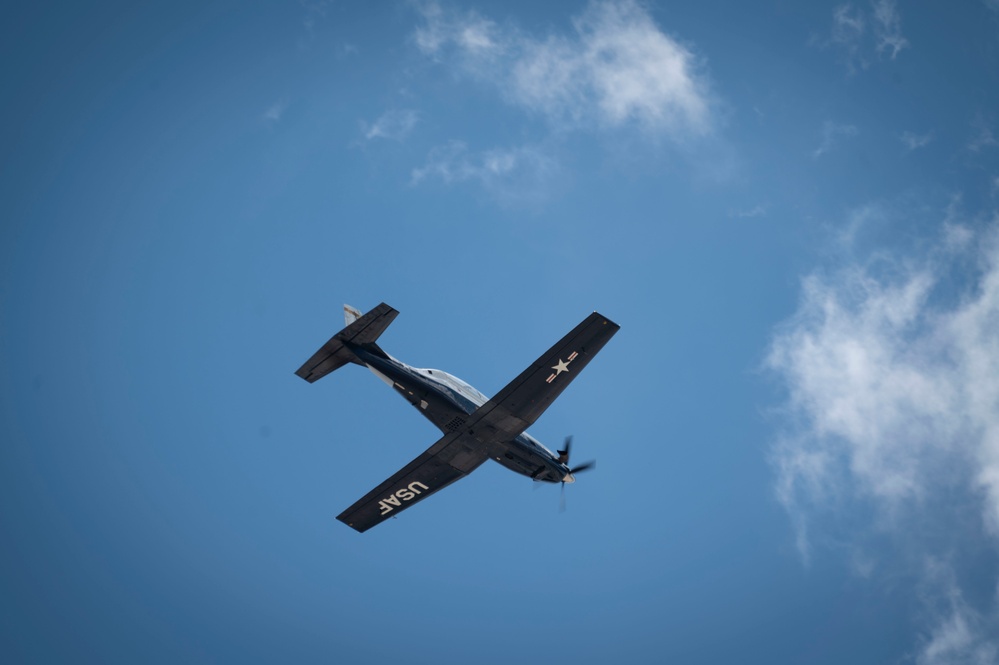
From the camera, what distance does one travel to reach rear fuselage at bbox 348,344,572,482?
3109cm

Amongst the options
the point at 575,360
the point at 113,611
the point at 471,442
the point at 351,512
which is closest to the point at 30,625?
the point at 113,611

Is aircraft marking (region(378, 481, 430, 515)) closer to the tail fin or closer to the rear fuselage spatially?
the rear fuselage

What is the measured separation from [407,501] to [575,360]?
9.64 m

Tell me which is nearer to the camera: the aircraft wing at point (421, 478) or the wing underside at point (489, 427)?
the wing underside at point (489, 427)

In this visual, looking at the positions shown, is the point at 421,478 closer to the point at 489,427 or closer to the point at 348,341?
the point at 489,427

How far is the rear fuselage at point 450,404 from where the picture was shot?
31094mm

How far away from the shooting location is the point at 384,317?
31.0m

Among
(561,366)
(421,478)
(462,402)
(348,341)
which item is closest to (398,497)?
(421,478)

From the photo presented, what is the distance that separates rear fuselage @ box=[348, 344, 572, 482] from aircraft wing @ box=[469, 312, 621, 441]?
2.40 feet

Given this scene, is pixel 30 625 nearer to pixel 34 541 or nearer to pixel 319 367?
pixel 34 541

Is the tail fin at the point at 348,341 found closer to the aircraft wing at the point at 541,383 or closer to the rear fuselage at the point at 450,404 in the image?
the rear fuselage at the point at 450,404

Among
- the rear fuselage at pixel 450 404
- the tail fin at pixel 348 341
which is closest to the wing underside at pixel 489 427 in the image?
the rear fuselage at pixel 450 404

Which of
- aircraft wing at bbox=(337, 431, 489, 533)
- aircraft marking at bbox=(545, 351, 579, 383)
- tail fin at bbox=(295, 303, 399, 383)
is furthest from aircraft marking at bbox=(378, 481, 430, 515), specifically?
aircraft marking at bbox=(545, 351, 579, 383)

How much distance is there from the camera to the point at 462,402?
3108cm
